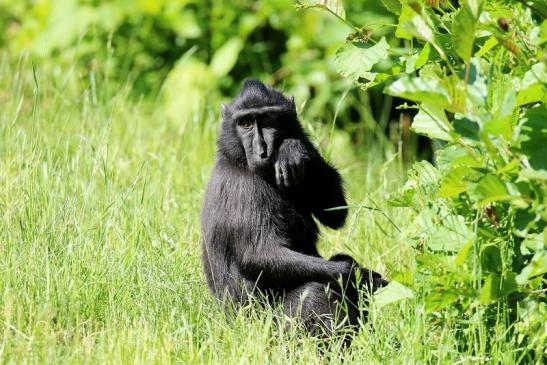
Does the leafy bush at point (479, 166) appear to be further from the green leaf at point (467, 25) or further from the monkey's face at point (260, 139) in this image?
the monkey's face at point (260, 139)

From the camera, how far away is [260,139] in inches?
186

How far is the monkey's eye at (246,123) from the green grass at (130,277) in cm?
60

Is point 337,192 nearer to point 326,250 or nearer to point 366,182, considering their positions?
point 326,250

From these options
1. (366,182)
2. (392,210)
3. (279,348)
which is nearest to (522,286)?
(279,348)

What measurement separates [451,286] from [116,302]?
1.51m

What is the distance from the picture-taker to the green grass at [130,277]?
12.4 ft

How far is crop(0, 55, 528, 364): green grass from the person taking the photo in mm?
3787

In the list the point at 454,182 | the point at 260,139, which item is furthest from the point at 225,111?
the point at 454,182

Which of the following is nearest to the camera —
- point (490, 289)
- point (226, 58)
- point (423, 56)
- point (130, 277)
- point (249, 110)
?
point (490, 289)

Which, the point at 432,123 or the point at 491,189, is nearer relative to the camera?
the point at 491,189

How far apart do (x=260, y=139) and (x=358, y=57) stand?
3.13ft

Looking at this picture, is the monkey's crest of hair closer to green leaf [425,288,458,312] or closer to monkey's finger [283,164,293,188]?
monkey's finger [283,164,293,188]

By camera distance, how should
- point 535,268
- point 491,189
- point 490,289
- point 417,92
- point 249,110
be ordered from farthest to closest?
point 249,110 < point 490,289 < point 535,268 < point 491,189 < point 417,92

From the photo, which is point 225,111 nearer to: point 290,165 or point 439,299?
point 290,165
